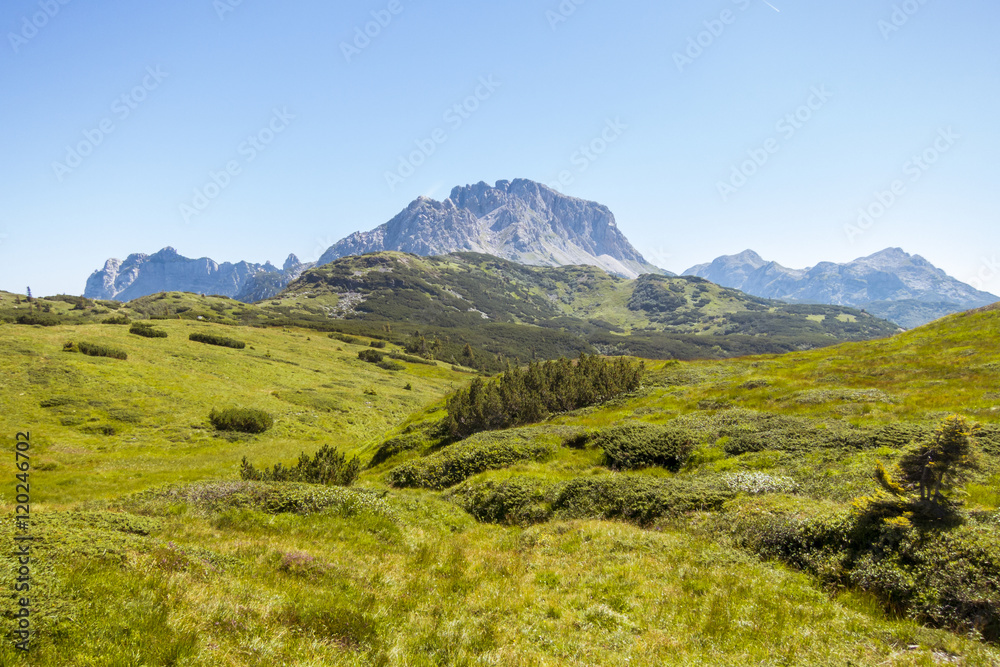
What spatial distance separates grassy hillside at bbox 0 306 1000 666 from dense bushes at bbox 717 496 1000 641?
5cm

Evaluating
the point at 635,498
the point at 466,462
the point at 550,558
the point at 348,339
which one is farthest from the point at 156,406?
the point at 348,339

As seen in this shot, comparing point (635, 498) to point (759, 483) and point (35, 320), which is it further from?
point (35, 320)

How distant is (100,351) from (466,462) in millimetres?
59776

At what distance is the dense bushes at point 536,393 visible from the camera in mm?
41719

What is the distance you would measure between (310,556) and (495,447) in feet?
57.2

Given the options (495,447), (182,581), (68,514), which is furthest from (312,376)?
(182,581)

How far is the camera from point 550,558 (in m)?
12.5

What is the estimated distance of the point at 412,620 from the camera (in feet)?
27.3

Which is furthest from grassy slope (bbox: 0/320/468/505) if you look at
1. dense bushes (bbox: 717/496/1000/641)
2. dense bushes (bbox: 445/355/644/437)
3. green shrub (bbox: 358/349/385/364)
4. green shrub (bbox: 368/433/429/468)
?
dense bushes (bbox: 717/496/1000/641)

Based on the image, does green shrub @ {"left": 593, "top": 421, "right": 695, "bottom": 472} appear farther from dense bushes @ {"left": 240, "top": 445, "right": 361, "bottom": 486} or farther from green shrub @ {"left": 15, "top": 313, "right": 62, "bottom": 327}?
green shrub @ {"left": 15, "top": 313, "right": 62, "bottom": 327}

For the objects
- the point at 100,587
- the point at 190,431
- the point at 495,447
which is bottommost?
the point at 190,431

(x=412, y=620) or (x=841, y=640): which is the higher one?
(x=841, y=640)

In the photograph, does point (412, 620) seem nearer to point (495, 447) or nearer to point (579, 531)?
point (579, 531)

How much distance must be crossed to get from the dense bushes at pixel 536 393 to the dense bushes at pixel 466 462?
12893 mm
